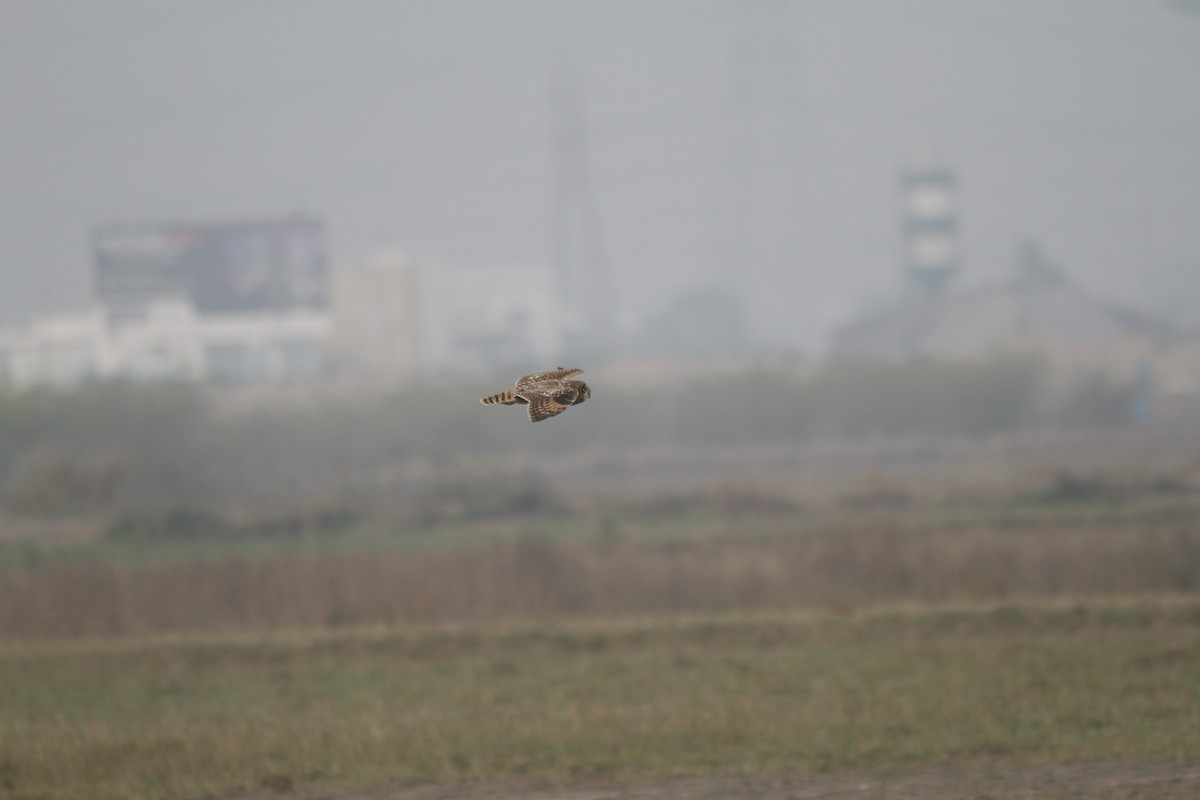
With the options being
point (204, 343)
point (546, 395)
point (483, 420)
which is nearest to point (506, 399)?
point (546, 395)

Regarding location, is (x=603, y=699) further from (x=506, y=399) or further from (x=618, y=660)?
(x=506, y=399)

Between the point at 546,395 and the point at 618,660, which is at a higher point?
the point at 546,395

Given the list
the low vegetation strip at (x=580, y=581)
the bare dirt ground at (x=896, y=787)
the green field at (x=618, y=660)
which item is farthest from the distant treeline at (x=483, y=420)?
the bare dirt ground at (x=896, y=787)

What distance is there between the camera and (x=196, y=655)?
3103cm

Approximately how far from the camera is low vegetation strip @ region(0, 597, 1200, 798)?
20.1 meters

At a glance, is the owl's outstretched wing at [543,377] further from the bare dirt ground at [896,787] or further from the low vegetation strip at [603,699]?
the low vegetation strip at [603,699]

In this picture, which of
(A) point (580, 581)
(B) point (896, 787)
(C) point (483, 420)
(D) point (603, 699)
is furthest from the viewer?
(C) point (483, 420)

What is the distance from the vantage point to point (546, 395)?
965 centimetres

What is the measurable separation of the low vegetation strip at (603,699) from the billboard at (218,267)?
138066 mm

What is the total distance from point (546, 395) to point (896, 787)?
414 inches

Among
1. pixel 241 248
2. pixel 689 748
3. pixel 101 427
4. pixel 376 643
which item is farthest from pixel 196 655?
pixel 241 248

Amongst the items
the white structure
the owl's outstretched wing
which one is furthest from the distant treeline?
the owl's outstretched wing

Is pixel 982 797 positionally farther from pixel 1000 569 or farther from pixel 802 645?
pixel 1000 569

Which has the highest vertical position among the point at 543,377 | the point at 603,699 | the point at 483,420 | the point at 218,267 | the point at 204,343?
the point at 218,267
